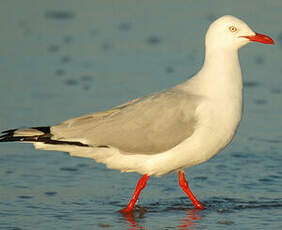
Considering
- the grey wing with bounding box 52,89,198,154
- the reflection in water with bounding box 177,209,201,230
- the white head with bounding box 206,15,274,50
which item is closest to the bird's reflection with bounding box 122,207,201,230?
the reflection in water with bounding box 177,209,201,230

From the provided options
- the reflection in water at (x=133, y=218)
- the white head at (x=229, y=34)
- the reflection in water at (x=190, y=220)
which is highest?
the white head at (x=229, y=34)

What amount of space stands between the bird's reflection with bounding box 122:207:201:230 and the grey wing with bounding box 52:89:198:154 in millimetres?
640

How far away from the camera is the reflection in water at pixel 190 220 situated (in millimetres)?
8080

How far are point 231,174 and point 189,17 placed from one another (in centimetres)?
623

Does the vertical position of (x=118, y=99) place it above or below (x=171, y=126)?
above

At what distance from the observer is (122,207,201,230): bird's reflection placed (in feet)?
26.6

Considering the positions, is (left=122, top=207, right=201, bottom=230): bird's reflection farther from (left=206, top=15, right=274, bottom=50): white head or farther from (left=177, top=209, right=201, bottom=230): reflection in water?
(left=206, top=15, right=274, bottom=50): white head

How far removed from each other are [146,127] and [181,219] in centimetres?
97

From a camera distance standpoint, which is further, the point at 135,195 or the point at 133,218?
the point at 135,195

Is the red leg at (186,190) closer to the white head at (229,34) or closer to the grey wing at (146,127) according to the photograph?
the grey wing at (146,127)

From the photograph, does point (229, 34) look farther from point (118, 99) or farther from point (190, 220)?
point (118, 99)

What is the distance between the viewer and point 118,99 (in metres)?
11.8

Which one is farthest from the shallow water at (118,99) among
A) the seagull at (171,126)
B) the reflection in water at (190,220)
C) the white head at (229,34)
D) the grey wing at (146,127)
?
the white head at (229,34)

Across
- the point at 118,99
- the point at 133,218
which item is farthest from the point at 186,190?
the point at 118,99
